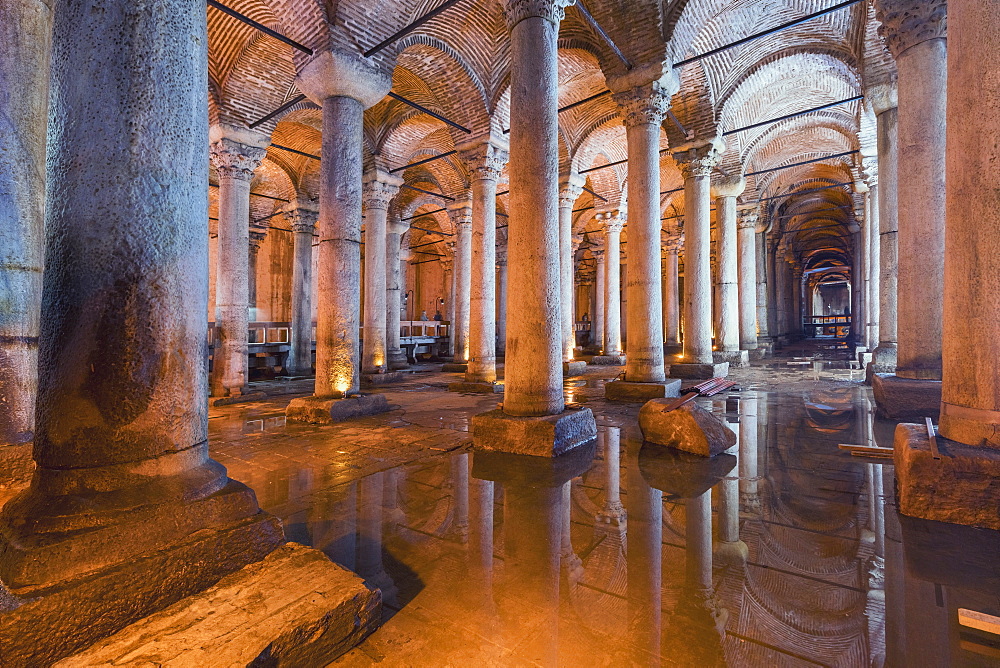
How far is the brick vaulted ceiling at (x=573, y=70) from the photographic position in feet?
23.9

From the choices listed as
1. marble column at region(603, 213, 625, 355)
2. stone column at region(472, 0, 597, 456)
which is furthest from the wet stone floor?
marble column at region(603, 213, 625, 355)

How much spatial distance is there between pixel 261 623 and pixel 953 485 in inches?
156

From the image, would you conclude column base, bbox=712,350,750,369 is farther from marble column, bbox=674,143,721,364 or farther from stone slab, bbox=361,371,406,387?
stone slab, bbox=361,371,406,387

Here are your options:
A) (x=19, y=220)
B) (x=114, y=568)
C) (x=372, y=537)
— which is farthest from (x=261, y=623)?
(x=19, y=220)

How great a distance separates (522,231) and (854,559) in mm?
3670

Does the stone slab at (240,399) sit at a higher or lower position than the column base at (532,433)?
lower

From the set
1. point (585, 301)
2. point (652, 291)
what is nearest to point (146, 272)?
point (652, 291)

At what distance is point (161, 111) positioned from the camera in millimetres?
1938

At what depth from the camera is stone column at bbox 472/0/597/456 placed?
4.67 meters

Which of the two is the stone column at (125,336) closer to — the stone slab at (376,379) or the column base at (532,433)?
the column base at (532,433)

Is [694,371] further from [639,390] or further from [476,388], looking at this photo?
[476,388]

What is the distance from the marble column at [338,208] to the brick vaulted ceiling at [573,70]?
39cm

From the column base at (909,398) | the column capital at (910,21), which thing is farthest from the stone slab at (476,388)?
the column capital at (910,21)

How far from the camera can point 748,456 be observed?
435 centimetres
